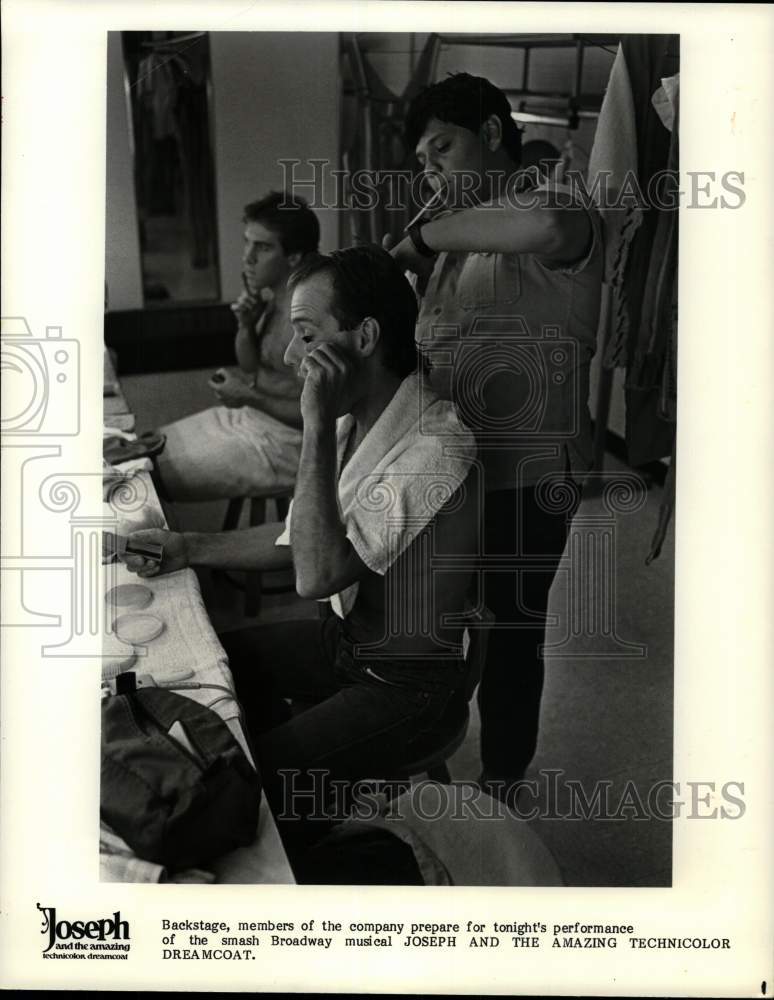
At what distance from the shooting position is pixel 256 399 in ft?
6.67

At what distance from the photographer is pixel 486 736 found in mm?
2037

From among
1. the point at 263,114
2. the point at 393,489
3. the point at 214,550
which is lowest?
the point at 214,550

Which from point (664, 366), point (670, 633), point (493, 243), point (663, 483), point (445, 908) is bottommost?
point (445, 908)

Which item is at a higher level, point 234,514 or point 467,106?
point 467,106

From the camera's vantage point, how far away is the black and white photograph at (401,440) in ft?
6.57

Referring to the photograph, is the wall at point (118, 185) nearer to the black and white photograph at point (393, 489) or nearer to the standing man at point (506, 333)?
the black and white photograph at point (393, 489)

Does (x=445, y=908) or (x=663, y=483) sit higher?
(x=663, y=483)

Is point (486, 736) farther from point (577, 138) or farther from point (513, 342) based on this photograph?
point (577, 138)

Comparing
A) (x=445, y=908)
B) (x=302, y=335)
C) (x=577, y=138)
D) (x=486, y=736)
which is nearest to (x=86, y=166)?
(x=302, y=335)

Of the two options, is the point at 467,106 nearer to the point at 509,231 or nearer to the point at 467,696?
the point at 509,231

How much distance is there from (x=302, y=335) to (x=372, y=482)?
0.92ft

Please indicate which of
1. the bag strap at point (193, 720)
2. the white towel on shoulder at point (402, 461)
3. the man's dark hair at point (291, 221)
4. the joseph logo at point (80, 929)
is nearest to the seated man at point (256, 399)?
the man's dark hair at point (291, 221)

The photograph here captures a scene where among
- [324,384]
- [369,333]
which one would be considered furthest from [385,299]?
[324,384]

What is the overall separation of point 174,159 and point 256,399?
44 centimetres
